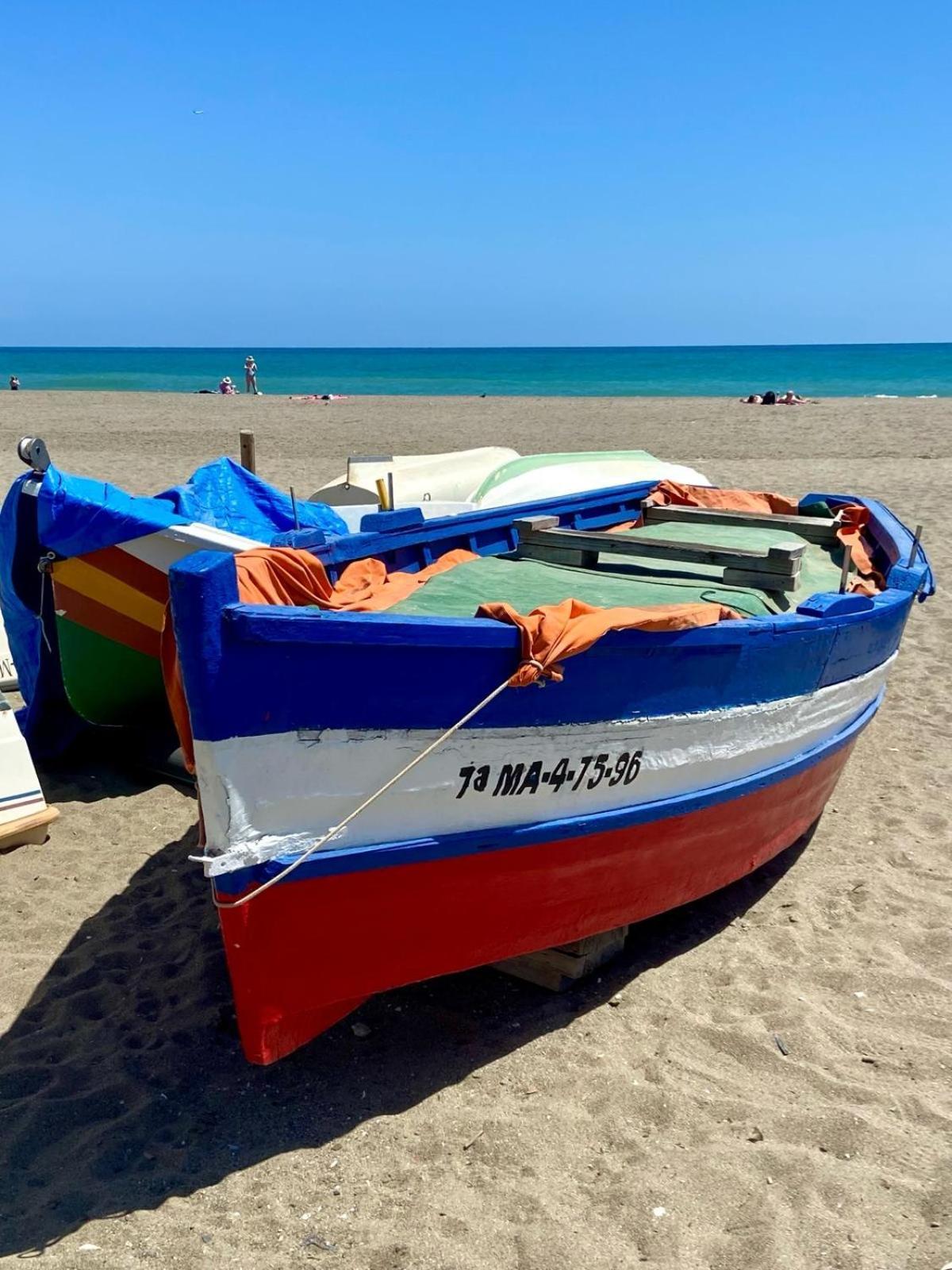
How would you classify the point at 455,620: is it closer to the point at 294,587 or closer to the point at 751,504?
the point at 294,587

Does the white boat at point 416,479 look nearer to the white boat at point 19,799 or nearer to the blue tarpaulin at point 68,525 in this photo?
the blue tarpaulin at point 68,525

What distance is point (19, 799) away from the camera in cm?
546

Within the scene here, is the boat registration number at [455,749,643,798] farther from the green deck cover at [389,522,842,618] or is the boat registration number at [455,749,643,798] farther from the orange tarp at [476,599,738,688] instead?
the green deck cover at [389,522,842,618]

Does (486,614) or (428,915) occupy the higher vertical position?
(486,614)

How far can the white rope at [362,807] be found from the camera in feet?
10.7

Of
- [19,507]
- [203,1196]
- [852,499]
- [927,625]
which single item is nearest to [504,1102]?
[203,1196]

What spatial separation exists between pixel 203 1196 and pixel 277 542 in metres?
3.05

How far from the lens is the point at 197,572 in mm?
2949

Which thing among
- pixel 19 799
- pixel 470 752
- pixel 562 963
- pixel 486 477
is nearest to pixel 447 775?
pixel 470 752

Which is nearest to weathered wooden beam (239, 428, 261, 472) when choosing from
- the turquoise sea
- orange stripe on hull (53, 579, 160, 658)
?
orange stripe on hull (53, 579, 160, 658)

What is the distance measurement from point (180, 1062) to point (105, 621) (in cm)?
334

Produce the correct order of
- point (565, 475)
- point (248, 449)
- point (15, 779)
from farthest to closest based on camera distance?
point (565, 475)
point (248, 449)
point (15, 779)

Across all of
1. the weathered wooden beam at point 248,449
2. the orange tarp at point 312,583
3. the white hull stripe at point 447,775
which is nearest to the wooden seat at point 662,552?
the orange tarp at point 312,583

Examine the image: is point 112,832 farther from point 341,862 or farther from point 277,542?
point 341,862
